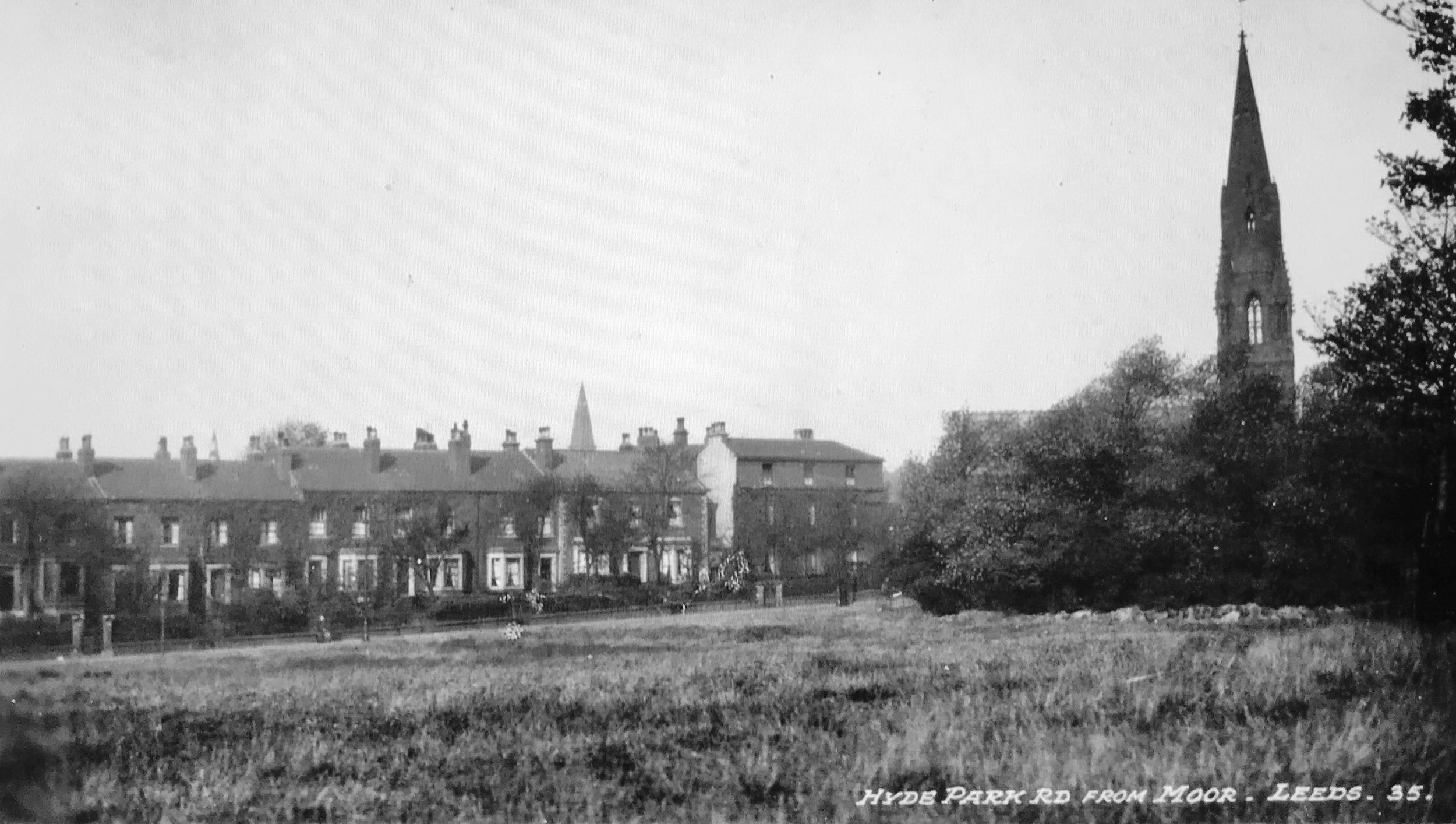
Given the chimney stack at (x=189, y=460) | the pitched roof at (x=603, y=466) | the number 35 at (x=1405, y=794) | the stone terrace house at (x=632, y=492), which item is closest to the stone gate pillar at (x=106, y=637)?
the chimney stack at (x=189, y=460)

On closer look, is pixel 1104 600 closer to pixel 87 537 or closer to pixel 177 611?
pixel 177 611

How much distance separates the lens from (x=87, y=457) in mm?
18656

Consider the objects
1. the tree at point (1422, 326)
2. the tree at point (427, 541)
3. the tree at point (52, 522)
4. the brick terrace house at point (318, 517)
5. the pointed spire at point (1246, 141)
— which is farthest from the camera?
the tree at point (427, 541)

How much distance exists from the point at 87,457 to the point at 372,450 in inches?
1047

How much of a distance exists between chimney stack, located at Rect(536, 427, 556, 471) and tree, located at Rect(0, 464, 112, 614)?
2284 cm

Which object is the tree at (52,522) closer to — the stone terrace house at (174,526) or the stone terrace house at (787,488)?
the stone terrace house at (174,526)

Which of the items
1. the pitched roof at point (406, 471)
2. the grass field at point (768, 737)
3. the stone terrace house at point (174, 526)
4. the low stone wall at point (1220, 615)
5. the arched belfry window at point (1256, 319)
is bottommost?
the low stone wall at point (1220, 615)

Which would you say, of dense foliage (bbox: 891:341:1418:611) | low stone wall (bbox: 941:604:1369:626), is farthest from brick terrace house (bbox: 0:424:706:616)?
low stone wall (bbox: 941:604:1369:626)

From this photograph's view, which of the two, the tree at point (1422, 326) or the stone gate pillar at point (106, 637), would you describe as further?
the stone gate pillar at point (106, 637)

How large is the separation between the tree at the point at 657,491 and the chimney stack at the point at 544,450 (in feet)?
14.3

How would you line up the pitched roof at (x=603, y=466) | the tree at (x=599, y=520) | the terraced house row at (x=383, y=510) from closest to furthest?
the terraced house row at (x=383, y=510)
the tree at (x=599, y=520)
the pitched roof at (x=603, y=466)

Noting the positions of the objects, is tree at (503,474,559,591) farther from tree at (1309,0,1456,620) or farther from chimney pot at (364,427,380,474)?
tree at (1309,0,1456,620)

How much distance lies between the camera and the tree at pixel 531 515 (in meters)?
44.6

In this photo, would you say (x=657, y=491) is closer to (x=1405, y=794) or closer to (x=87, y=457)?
(x=87, y=457)
